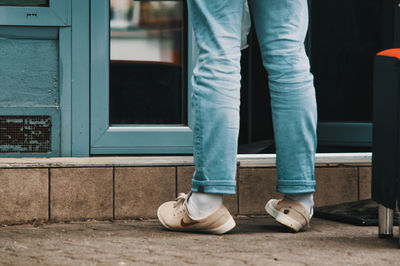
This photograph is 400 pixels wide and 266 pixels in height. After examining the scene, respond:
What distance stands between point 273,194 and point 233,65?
0.83 metres

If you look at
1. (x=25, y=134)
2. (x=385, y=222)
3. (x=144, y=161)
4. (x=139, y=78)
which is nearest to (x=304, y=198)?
(x=385, y=222)

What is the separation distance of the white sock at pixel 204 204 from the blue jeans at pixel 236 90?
0.03 meters

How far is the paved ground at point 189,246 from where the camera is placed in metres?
1.92

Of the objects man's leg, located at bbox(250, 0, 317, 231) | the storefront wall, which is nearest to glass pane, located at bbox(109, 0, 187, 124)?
the storefront wall

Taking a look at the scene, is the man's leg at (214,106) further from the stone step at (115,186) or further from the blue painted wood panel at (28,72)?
the blue painted wood panel at (28,72)

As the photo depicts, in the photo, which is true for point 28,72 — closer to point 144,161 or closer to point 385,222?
point 144,161

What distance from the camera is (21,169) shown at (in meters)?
2.72

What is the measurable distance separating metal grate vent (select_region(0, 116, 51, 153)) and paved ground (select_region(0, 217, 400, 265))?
42 cm

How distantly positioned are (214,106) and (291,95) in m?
0.31

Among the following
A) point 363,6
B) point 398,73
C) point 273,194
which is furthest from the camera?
point 363,6

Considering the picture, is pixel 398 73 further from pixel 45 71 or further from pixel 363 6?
pixel 363 6

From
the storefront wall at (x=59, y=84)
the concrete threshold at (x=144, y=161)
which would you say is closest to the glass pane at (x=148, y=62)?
the storefront wall at (x=59, y=84)

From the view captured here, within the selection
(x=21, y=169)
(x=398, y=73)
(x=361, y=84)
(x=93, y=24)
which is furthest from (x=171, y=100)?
(x=361, y=84)

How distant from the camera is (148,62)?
3203mm
